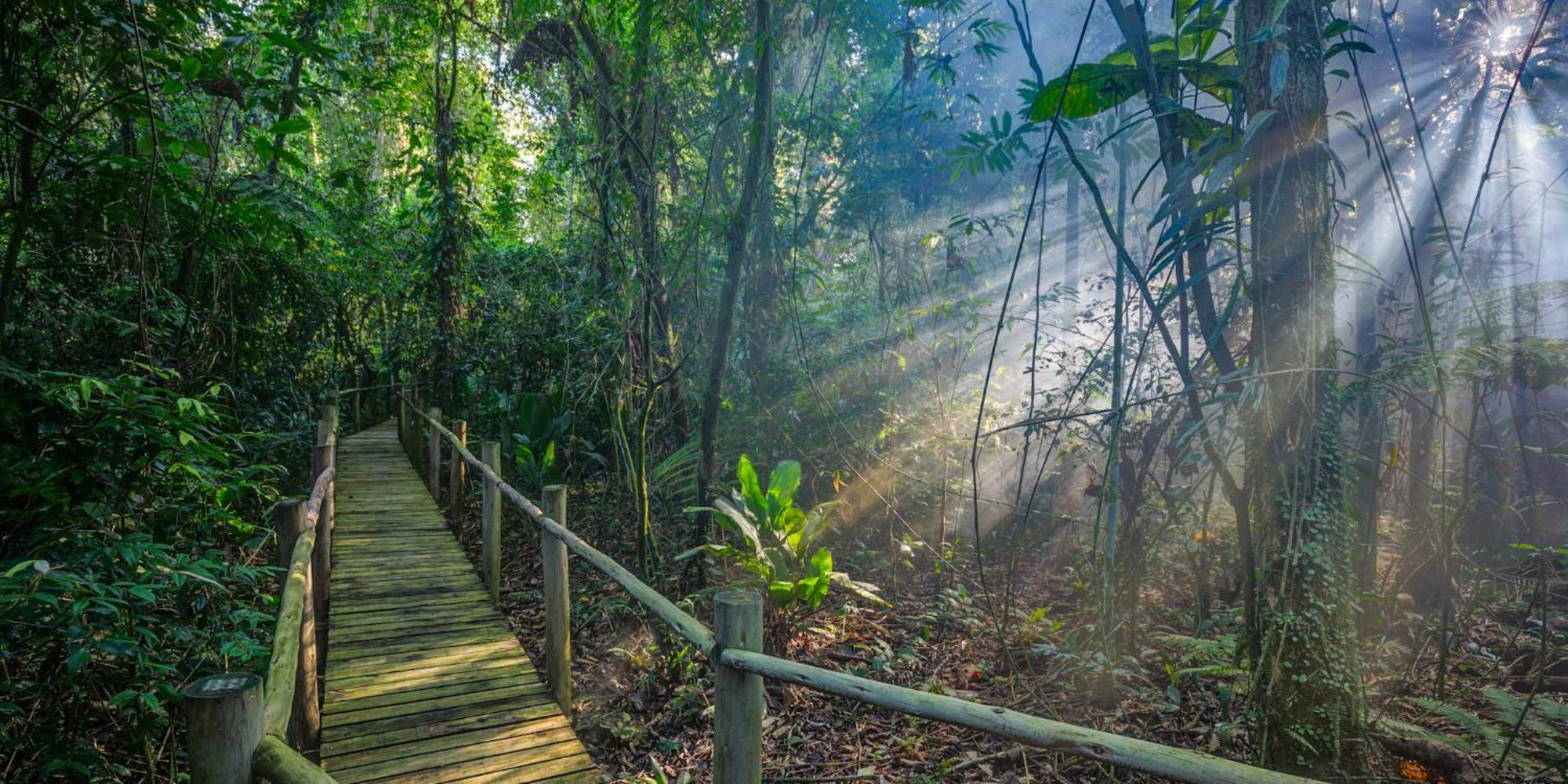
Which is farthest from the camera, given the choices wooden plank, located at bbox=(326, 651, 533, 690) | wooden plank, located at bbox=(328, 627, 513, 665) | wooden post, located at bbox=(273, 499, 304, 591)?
wooden plank, located at bbox=(328, 627, 513, 665)

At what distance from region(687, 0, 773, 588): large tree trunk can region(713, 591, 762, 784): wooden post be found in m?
3.34

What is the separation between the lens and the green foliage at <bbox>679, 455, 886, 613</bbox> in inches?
206

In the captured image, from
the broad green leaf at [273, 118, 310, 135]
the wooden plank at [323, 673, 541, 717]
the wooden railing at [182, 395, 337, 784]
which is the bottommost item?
the wooden plank at [323, 673, 541, 717]

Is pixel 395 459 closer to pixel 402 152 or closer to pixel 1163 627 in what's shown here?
pixel 402 152

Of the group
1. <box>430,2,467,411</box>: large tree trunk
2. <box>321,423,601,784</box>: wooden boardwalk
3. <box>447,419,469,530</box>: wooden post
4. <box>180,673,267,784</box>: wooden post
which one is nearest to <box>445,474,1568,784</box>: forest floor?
<box>321,423,601,784</box>: wooden boardwalk

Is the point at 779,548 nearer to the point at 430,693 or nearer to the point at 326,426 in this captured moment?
the point at 430,693

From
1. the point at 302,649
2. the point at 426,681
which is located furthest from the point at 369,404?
the point at 302,649

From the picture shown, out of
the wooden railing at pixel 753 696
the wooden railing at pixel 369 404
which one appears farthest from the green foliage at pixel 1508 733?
the wooden railing at pixel 369 404

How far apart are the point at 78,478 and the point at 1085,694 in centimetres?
518

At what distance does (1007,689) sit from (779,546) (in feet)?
6.25

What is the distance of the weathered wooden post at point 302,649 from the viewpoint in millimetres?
3061

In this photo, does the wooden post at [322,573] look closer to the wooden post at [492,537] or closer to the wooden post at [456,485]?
A: the wooden post at [492,537]

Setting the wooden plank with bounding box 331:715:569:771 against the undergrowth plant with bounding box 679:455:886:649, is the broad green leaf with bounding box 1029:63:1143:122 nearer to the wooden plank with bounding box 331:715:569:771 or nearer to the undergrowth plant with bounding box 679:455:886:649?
the undergrowth plant with bounding box 679:455:886:649

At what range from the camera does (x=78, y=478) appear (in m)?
3.33
